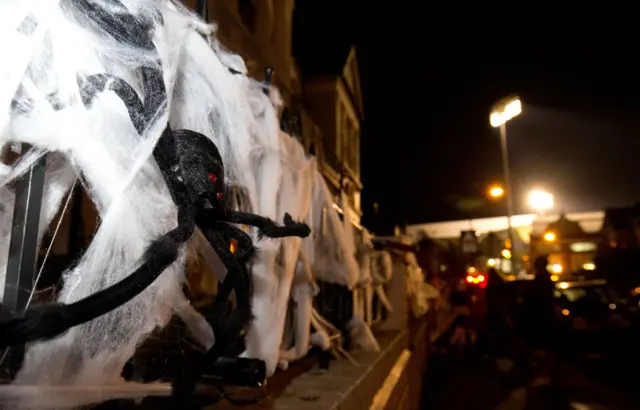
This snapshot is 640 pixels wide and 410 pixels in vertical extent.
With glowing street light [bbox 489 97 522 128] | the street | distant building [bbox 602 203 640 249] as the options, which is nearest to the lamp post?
glowing street light [bbox 489 97 522 128]

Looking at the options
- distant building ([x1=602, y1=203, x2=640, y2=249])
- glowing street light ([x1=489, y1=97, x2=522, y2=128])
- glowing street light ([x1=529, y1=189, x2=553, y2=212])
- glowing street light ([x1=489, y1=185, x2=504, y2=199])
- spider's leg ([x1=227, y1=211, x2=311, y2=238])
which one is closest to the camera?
spider's leg ([x1=227, y1=211, x2=311, y2=238])

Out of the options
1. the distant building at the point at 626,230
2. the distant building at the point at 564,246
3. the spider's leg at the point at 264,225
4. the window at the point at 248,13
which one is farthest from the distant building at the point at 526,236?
the spider's leg at the point at 264,225

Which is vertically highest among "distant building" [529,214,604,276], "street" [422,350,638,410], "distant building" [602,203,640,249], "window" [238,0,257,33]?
"window" [238,0,257,33]

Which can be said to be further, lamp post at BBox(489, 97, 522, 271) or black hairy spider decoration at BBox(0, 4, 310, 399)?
lamp post at BBox(489, 97, 522, 271)

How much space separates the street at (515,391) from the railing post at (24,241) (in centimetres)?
792

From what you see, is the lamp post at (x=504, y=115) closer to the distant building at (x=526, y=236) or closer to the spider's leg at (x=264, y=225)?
the distant building at (x=526, y=236)

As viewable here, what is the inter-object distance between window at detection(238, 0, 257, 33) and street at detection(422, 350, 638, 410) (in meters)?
7.61

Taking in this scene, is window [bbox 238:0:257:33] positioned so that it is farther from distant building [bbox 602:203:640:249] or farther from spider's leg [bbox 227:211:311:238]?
distant building [bbox 602:203:640:249]

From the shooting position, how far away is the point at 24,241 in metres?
1.77

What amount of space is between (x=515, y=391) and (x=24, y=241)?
9357 mm

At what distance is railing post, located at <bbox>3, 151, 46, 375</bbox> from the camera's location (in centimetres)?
175

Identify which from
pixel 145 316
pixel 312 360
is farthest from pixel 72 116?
pixel 312 360

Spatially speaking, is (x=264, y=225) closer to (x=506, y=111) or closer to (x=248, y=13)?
(x=248, y=13)

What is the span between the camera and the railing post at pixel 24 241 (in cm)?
175
